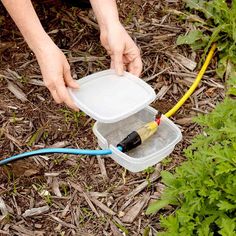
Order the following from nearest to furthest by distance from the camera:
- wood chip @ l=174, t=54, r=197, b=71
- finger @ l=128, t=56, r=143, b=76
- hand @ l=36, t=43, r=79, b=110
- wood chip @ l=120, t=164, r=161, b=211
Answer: hand @ l=36, t=43, r=79, b=110, wood chip @ l=120, t=164, r=161, b=211, finger @ l=128, t=56, r=143, b=76, wood chip @ l=174, t=54, r=197, b=71

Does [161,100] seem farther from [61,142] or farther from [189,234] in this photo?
[189,234]

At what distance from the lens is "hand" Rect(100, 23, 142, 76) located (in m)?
2.57

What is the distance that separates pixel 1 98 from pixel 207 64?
3.62 feet

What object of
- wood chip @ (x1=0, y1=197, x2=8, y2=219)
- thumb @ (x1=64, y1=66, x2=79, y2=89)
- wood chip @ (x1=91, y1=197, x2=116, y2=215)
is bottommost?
wood chip @ (x1=91, y1=197, x2=116, y2=215)

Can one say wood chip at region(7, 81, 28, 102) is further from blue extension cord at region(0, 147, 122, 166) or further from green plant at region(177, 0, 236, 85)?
green plant at region(177, 0, 236, 85)

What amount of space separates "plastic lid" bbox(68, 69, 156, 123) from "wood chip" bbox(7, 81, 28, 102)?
0.44 m

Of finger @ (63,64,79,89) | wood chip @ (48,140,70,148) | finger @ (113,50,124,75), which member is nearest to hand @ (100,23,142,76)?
finger @ (113,50,124,75)

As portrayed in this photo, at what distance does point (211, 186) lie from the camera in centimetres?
213

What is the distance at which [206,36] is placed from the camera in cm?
317

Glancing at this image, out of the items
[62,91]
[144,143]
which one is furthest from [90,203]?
[62,91]

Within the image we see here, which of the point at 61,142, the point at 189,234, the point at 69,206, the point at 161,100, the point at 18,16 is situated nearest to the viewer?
the point at 189,234

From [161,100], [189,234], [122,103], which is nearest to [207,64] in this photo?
[161,100]

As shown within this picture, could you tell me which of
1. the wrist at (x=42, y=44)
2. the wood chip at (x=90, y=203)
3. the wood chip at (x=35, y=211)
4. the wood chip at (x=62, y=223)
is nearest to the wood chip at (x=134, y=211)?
the wood chip at (x=90, y=203)

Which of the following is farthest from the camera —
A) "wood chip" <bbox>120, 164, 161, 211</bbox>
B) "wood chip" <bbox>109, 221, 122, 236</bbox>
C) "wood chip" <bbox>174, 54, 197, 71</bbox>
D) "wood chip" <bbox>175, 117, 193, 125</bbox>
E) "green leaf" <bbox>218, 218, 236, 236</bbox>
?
Answer: "wood chip" <bbox>174, 54, 197, 71</bbox>
